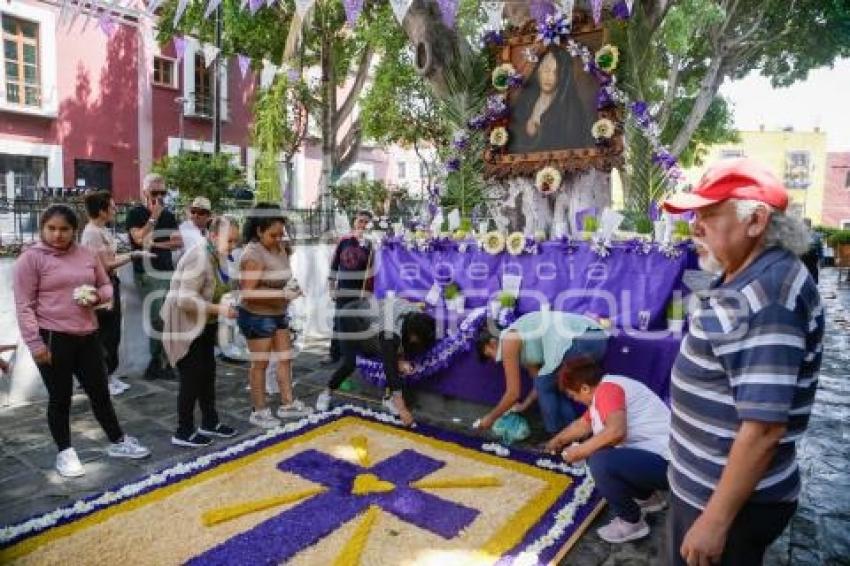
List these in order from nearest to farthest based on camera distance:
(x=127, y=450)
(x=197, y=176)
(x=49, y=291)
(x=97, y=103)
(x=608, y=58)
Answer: (x=49, y=291) < (x=127, y=450) < (x=608, y=58) < (x=197, y=176) < (x=97, y=103)

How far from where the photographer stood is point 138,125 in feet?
57.0

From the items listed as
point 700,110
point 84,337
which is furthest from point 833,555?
point 700,110

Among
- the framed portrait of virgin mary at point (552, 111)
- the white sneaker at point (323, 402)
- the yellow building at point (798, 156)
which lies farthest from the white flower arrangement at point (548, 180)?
the yellow building at point (798, 156)

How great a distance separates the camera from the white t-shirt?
9.21 feet

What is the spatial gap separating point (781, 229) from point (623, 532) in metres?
2.02

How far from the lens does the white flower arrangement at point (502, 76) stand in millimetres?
6078

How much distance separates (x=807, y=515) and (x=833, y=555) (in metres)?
0.43

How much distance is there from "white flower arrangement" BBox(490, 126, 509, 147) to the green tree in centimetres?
491

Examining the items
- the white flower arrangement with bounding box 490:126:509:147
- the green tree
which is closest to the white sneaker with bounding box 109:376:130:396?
the green tree

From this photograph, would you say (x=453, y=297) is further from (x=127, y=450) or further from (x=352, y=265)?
(x=127, y=450)

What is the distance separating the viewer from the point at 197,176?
8.95 m

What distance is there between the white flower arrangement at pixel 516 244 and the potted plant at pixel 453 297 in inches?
25.2

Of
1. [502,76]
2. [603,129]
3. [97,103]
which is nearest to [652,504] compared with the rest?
[603,129]

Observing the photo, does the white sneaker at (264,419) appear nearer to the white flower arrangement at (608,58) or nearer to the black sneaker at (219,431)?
the black sneaker at (219,431)
